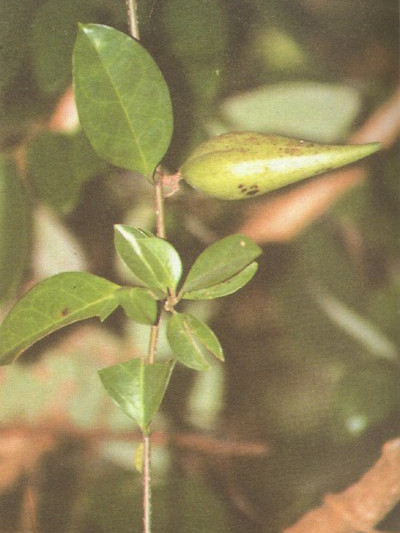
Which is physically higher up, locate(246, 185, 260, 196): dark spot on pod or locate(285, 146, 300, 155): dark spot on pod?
locate(285, 146, 300, 155): dark spot on pod

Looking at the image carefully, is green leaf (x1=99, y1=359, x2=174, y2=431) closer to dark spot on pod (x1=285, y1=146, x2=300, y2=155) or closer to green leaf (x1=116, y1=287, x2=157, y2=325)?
green leaf (x1=116, y1=287, x2=157, y2=325)

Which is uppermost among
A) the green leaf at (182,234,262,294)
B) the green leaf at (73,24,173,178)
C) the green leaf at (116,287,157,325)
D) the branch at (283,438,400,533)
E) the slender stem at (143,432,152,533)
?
the green leaf at (73,24,173,178)

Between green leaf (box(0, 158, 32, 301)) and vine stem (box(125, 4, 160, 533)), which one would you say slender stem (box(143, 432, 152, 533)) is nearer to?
vine stem (box(125, 4, 160, 533))

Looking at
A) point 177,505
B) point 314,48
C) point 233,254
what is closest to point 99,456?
point 177,505

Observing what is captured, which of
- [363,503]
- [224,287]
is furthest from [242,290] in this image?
[363,503]

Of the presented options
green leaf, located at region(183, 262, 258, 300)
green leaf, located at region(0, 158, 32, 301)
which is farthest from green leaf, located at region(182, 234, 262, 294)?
green leaf, located at region(0, 158, 32, 301)

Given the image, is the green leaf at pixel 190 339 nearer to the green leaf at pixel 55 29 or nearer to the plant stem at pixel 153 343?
the plant stem at pixel 153 343

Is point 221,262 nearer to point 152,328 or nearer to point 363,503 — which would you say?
point 152,328
